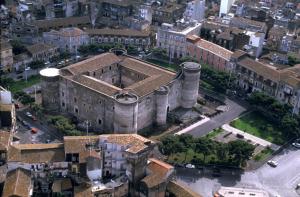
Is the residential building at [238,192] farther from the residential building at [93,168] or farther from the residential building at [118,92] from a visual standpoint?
the residential building at [118,92]

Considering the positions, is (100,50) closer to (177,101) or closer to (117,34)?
(117,34)

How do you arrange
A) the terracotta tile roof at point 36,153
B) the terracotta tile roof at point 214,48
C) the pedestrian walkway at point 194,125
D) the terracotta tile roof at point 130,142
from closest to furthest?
1. the terracotta tile roof at point 130,142
2. the terracotta tile roof at point 36,153
3. the pedestrian walkway at point 194,125
4. the terracotta tile roof at point 214,48

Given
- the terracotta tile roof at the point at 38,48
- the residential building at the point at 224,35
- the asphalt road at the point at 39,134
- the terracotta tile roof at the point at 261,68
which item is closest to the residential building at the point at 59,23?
the terracotta tile roof at the point at 38,48

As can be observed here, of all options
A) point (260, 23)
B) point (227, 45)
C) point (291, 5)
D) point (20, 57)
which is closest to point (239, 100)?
point (227, 45)

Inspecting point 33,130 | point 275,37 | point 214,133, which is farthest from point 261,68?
point 33,130

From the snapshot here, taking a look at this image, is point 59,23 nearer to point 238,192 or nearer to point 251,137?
point 251,137
